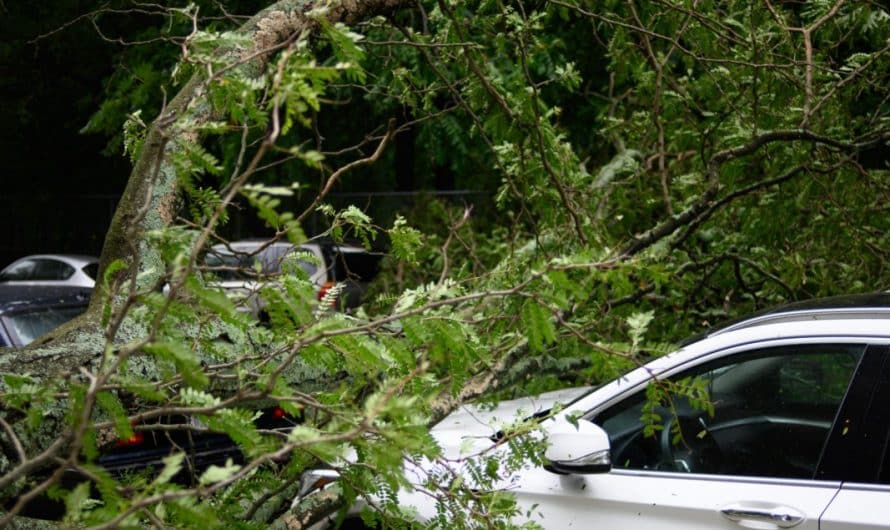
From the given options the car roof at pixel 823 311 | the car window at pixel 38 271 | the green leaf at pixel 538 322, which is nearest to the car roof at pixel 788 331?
the car roof at pixel 823 311

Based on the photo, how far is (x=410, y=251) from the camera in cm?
368

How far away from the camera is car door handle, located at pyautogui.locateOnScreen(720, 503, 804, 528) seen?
305 cm

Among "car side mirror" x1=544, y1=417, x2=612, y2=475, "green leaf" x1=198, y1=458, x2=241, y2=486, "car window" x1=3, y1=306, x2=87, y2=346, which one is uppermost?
"green leaf" x1=198, y1=458, x2=241, y2=486

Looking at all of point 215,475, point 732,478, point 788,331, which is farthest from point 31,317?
point 215,475

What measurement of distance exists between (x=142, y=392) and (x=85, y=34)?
51.7 ft

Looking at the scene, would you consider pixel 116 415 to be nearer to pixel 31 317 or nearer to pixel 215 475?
pixel 215 475

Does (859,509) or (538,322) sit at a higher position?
(538,322)

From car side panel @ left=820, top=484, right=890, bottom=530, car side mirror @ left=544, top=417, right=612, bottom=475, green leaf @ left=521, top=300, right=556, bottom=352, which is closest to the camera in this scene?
green leaf @ left=521, top=300, right=556, bottom=352

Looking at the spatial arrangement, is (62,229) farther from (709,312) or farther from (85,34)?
(709,312)

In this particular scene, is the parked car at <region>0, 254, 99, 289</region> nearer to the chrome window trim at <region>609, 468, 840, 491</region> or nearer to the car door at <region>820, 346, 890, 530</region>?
the chrome window trim at <region>609, 468, 840, 491</region>

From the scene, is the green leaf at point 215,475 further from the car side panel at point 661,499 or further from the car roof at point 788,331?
the car roof at point 788,331

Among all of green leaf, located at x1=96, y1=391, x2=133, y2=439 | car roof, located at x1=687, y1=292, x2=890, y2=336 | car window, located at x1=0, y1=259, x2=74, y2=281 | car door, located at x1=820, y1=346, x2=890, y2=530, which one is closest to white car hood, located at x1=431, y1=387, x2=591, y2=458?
car roof, located at x1=687, y1=292, x2=890, y2=336

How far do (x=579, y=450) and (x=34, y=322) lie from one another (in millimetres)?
6267

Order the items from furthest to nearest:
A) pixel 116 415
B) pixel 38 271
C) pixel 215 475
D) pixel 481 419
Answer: pixel 38 271 < pixel 481 419 < pixel 116 415 < pixel 215 475
